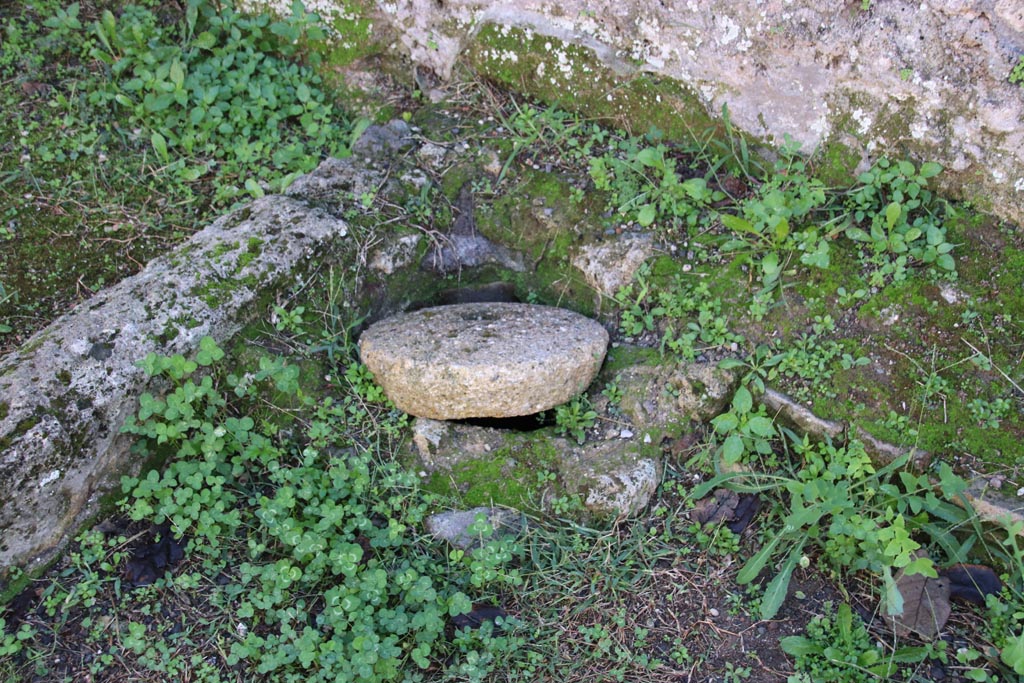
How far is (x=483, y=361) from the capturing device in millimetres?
3217

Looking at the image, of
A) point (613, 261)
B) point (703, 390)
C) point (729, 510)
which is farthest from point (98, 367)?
point (729, 510)

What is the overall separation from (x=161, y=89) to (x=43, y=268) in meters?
1.16

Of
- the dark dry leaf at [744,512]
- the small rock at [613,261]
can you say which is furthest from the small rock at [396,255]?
the dark dry leaf at [744,512]

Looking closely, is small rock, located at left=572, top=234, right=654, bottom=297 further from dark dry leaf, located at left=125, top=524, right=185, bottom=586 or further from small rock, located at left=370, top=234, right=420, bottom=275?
dark dry leaf, located at left=125, top=524, right=185, bottom=586

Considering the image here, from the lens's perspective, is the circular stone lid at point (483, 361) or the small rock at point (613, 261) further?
the small rock at point (613, 261)

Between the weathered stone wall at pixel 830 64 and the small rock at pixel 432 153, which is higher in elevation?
the weathered stone wall at pixel 830 64

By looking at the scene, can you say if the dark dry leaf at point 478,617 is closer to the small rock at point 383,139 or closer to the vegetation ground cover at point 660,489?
the vegetation ground cover at point 660,489

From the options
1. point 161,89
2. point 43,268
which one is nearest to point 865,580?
point 43,268

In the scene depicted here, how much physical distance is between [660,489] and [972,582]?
1.25 meters

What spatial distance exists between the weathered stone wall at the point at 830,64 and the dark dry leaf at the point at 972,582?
1.53 m

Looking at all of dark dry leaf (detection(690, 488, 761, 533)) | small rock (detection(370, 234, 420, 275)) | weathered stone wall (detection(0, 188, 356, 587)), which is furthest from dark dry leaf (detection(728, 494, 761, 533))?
weathered stone wall (detection(0, 188, 356, 587))

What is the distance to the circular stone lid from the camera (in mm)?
3230

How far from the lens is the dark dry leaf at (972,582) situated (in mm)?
3029

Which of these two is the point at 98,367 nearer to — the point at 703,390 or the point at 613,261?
the point at 613,261
